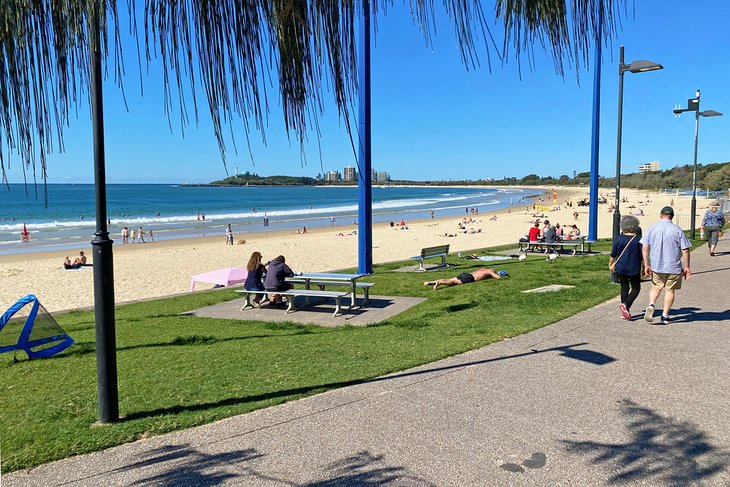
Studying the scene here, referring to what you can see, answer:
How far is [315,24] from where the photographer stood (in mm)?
1284

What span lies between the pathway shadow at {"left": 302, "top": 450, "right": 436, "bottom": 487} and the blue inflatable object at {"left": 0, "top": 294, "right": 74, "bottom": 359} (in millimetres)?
4914

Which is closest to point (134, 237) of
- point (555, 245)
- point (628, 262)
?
point (555, 245)

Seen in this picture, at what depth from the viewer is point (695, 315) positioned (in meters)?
7.17

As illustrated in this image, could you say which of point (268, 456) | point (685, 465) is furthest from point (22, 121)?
point (685, 465)

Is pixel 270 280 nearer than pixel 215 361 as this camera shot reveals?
No

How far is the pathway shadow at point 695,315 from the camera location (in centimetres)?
692

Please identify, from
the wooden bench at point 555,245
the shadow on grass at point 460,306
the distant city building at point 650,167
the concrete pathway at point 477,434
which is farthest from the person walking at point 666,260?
the distant city building at point 650,167

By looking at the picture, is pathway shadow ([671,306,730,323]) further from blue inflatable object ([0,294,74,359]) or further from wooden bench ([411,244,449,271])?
blue inflatable object ([0,294,74,359])

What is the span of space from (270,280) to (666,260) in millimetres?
6081

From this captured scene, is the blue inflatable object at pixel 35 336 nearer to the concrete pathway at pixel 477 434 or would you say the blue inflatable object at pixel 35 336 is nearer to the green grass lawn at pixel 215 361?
the green grass lawn at pixel 215 361

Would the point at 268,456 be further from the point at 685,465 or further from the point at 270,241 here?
the point at 270,241

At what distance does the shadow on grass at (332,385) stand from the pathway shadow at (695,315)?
7.29ft

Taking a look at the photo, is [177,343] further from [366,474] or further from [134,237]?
[134,237]

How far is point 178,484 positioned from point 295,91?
101 inches
